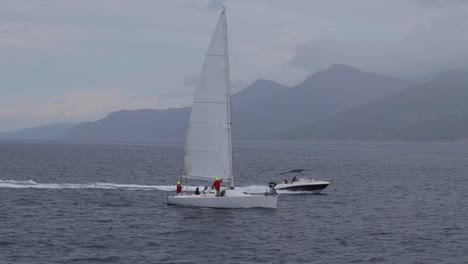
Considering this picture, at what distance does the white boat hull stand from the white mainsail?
73.7 inches

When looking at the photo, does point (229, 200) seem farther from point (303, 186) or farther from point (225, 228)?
point (303, 186)

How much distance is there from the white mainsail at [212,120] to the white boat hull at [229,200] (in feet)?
6.14

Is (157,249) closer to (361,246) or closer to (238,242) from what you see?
(238,242)

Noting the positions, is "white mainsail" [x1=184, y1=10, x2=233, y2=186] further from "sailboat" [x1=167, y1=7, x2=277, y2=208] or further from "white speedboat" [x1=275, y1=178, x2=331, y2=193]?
"white speedboat" [x1=275, y1=178, x2=331, y2=193]

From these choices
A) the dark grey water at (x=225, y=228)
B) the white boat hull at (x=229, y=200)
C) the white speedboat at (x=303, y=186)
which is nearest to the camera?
the dark grey water at (x=225, y=228)

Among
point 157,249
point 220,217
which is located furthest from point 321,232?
point 157,249

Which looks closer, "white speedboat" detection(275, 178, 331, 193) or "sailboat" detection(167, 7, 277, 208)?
"sailboat" detection(167, 7, 277, 208)

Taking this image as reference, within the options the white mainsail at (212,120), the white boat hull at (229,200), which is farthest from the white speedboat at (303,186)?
the white mainsail at (212,120)

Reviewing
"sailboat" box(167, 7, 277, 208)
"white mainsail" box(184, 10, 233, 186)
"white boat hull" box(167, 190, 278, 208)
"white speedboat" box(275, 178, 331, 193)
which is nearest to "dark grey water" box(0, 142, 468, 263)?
"white boat hull" box(167, 190, 278, 208)

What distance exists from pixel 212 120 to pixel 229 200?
7.11 m

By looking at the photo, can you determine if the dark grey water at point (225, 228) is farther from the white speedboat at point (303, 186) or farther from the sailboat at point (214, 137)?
the white speedboat at point (303, 186)

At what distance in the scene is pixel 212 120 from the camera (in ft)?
190

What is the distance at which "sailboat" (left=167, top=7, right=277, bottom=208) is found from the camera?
5694cm

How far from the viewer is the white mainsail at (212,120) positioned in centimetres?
5691
